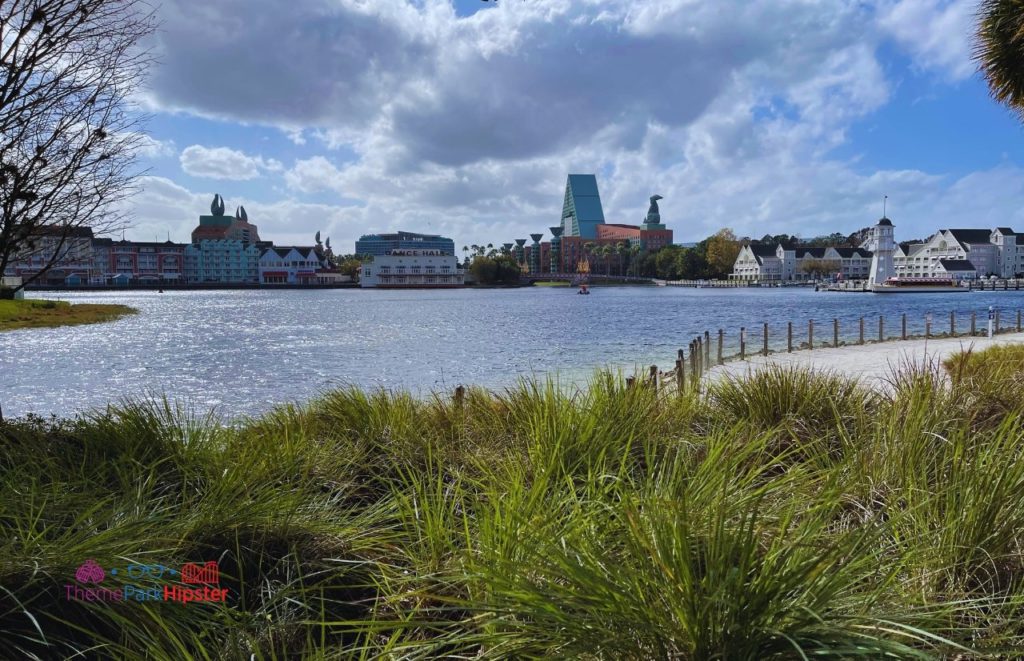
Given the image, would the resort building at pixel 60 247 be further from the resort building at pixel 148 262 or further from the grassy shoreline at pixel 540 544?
the resort building at pixel 148 262

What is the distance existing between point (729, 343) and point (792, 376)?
2628 centimetres

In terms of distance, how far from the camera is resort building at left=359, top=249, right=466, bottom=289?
16912 cm

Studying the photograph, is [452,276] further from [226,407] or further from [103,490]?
[103,490]

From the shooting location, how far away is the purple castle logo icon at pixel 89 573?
2959 mm

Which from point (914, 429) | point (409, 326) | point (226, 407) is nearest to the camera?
point (914, 429)

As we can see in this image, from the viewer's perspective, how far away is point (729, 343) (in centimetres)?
3181

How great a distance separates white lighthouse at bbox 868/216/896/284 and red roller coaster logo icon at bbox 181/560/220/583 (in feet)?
439

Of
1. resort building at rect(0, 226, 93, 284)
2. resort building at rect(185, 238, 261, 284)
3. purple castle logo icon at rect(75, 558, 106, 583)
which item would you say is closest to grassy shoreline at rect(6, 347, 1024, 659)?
purple castle logo icon at rect(75, 558, 106, 583)

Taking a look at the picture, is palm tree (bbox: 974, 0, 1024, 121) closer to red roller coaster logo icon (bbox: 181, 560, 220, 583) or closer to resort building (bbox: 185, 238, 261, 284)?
red roller coaster logo icon (bbox: 181, 560, 220, 583)

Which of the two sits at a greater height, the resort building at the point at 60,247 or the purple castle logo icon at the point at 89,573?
the resort building at the point at 60,247

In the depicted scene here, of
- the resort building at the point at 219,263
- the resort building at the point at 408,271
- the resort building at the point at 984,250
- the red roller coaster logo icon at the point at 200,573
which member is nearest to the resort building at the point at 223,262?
the resort building at the point at 219,263

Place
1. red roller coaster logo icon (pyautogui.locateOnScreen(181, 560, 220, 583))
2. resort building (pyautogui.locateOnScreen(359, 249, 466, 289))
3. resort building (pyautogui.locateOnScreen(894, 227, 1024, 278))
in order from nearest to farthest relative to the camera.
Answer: red roller coaster logo icon (pyautogui.locateOnScreen(181, 560, 220, 583)), resort building (pyautogui.locateOnScreen(894, 227, 1024, 278)), resort building (pyautogui.locateOnScreen(359, 249, 466, 289))

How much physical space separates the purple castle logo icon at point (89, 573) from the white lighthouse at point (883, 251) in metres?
134

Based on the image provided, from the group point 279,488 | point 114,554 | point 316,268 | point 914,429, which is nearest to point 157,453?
point 279,488
